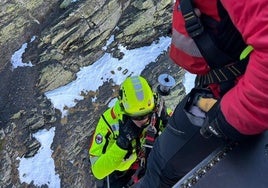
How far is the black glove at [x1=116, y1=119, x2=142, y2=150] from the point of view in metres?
6.05

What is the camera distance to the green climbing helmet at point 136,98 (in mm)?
Answer: 6066

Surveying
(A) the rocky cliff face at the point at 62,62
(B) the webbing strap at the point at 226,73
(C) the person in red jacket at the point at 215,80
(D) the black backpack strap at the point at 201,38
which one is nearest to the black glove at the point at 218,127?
(C) the person in red jacket at the point at 215,80

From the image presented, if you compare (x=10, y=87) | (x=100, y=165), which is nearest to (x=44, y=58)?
(x=10, y=87)

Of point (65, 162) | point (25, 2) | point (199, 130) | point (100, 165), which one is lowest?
point (65, 162)

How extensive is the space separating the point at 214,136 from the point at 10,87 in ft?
18.4

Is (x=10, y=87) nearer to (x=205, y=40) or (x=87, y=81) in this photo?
(x=87, y=81)

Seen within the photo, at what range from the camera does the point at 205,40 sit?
3.30 meters

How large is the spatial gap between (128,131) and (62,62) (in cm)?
295

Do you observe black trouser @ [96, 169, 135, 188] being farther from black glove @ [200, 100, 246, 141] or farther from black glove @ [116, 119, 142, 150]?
black glove @ [200, 100, 246, 141]

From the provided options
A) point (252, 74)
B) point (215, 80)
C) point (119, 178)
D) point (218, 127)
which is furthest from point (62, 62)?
point (252, 74)

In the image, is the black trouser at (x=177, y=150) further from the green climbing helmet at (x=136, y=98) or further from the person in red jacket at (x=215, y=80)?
the green climbing helmet at (x=136, y=98)

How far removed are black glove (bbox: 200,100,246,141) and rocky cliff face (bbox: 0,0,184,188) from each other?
4.80 metres

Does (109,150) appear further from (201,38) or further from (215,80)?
(201,38)

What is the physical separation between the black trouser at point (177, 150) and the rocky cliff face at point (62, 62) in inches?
153
